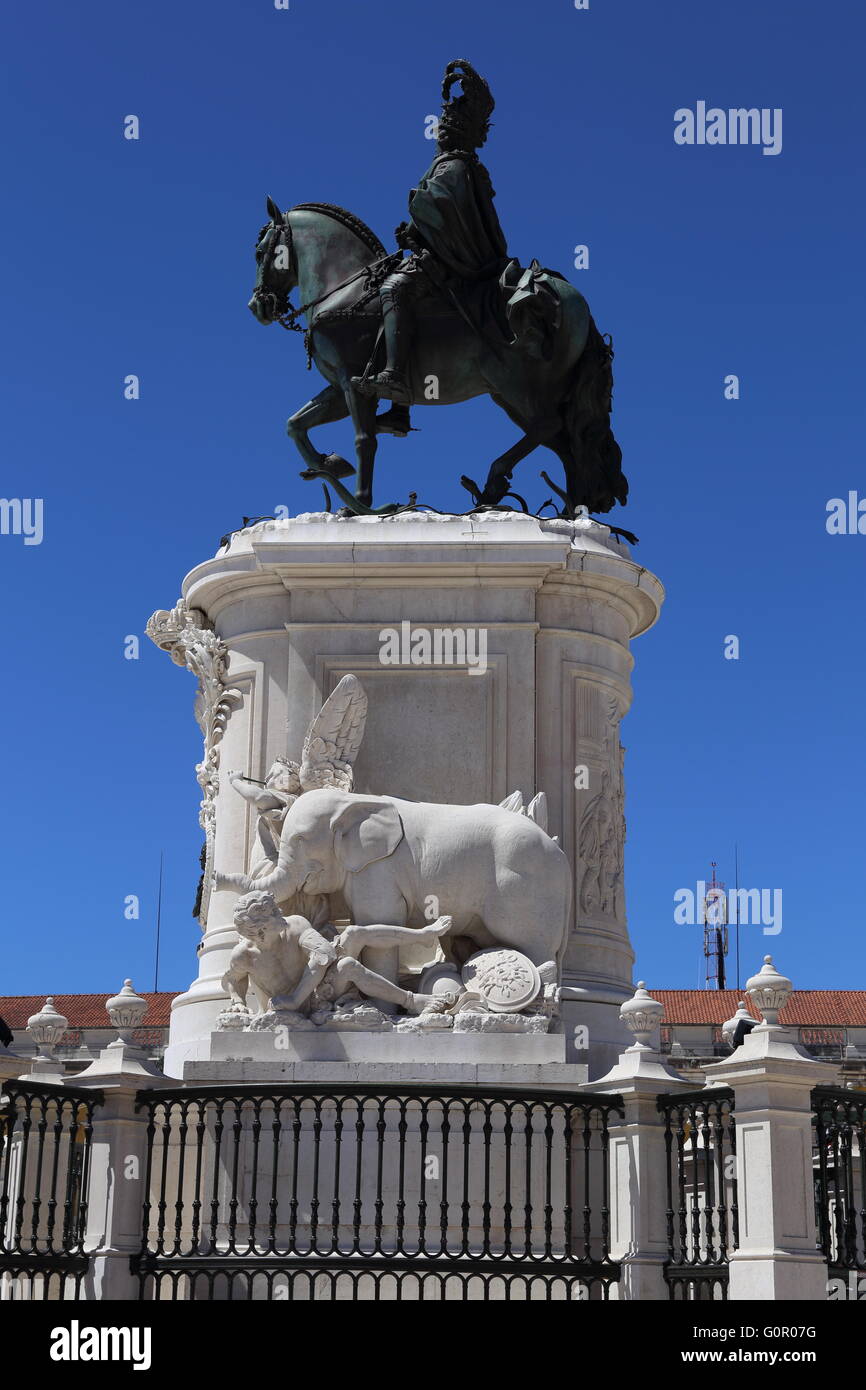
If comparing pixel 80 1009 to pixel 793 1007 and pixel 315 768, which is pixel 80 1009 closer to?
pixel 793 1007

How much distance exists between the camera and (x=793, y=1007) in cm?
5922

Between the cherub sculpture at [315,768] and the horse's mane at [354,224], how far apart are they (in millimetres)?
4991

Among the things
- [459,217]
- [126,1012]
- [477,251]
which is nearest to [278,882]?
[126,1012]

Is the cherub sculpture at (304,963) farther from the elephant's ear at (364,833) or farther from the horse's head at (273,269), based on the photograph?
the horse's head at (273,269)

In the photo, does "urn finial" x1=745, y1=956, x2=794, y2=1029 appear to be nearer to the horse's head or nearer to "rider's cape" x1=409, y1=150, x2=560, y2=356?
"rider's cape" x1=409, y1=150, x2=560, y2=356

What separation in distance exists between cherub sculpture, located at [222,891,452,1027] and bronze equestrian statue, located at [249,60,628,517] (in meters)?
4.82

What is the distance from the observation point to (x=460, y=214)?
1883 cm

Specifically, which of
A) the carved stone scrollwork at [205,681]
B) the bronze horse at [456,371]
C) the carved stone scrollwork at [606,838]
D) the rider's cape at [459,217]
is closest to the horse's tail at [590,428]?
the bronze horse at [456,371]

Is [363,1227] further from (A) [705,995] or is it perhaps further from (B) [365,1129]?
(A) [705,995]

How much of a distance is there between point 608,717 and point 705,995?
4183cm

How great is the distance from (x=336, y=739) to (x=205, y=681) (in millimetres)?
2373
